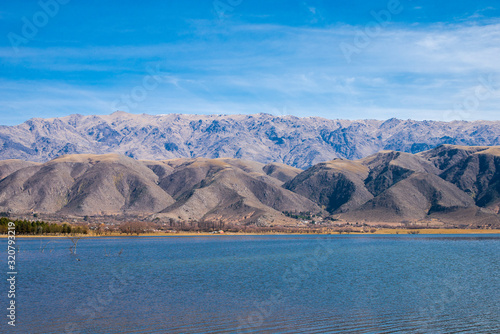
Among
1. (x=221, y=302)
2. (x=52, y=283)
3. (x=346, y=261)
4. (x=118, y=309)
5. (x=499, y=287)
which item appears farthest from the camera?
(x=346, y=261)

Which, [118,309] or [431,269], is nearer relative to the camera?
[118,309]

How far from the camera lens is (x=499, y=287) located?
67938mm

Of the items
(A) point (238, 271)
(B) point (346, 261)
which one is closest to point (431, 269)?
(B) point (346, 261)

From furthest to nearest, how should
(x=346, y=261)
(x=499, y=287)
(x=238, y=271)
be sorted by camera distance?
(x=346, y=261) < (x=238, y=271) < (x=499, y=287)

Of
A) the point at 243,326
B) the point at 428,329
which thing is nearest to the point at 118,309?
the point at 243,326

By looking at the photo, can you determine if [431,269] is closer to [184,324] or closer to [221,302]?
[221,302]

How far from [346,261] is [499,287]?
44.2 metres

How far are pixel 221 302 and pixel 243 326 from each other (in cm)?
1212

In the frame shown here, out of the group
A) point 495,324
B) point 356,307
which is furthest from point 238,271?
point 495,324

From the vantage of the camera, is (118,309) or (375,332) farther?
(118,309)

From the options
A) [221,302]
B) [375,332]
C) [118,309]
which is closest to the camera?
[375,332]

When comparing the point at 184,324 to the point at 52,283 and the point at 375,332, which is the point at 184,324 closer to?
the point at 375,332

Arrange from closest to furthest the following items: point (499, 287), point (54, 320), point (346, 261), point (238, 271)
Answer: point (54, 320) < point (499, 287) < point (238, 271) < point (346, 261)

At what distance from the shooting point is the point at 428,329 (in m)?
44.8
